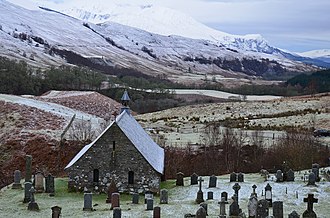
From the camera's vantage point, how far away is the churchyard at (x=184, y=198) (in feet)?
83.8

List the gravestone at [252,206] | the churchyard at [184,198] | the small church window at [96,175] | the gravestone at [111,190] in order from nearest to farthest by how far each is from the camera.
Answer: the gravestone at [252,206], the churchyard at [184,198], the gravestone at [111,190], the small church window at [96,175]

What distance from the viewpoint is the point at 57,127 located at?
53.8 metres

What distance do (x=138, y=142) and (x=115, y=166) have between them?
208 cm

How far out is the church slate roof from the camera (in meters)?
31.6

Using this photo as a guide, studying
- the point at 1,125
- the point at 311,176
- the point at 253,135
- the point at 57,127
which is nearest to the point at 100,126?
the point at 57,127

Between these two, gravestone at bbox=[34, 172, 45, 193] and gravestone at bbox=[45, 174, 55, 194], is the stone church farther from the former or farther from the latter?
gravestone at bbox=[34, 172, 45, 193]

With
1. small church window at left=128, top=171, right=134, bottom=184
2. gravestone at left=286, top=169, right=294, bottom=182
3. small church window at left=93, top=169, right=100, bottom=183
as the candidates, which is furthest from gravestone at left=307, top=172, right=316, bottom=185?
small church window at left=93, top=169, right=100, bottom=183

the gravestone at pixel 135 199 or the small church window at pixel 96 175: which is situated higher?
the small church window at pixel 96 175

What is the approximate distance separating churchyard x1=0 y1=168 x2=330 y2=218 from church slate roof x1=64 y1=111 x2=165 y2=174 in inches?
65.3

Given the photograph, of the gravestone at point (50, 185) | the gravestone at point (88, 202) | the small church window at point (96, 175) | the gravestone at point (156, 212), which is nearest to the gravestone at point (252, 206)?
the gravestone at point (156, 212)

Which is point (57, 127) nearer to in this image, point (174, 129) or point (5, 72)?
point (174, 129)

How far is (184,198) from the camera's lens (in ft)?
97.8

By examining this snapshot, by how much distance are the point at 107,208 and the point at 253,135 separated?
2806cm

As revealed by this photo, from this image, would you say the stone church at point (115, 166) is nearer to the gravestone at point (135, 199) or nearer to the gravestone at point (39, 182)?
the gravestone at point (39, 182)
